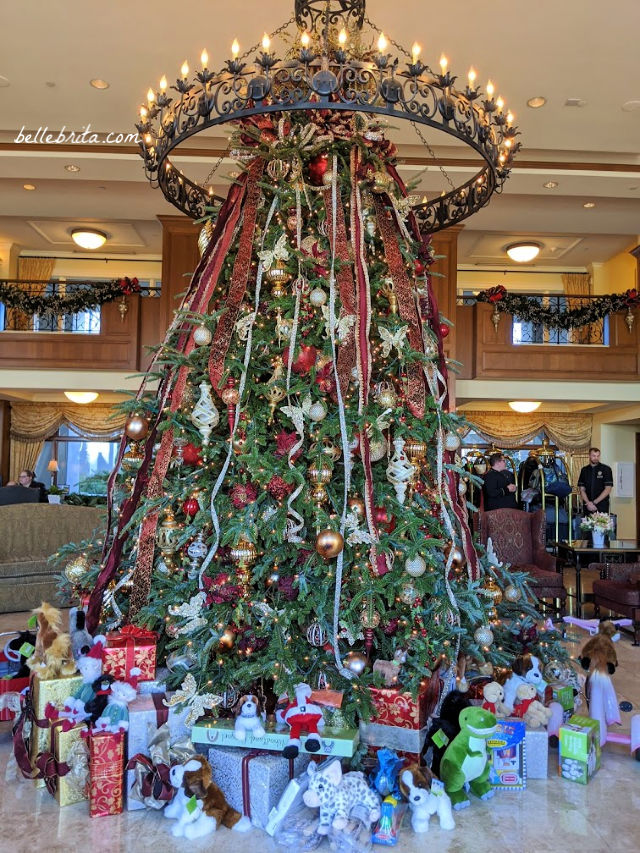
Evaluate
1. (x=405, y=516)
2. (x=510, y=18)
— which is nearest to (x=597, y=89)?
(x=510, y=18)

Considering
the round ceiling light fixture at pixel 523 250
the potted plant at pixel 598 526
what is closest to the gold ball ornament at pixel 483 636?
the potted plant at pixel 598 526

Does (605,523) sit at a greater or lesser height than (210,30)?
lesser

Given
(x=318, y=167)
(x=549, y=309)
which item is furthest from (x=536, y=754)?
(x=549, y=309)

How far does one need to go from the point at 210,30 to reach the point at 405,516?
3833 mm

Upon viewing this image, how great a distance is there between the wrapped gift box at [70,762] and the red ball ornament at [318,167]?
260 centimetres

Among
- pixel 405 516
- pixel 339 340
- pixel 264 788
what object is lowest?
pixel 264 788

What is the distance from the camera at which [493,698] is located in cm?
274

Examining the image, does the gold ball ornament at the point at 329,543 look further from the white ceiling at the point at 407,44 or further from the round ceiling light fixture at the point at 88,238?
the round ceiling light fixture at the point at 88,238

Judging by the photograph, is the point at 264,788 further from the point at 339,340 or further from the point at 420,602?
the point at 339,340

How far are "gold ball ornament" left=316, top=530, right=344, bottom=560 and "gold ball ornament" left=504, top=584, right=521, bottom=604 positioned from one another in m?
1.31

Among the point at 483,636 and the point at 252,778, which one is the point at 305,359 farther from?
the point at 252,778

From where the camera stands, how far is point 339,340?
2.91 meters

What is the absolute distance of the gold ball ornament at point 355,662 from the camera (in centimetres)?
266

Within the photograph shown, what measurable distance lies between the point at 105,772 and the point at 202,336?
1.73 m
